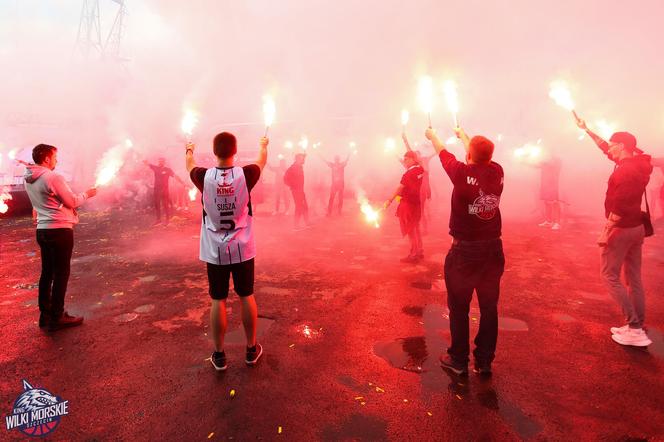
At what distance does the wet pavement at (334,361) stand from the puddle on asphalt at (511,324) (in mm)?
31

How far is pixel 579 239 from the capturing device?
352 inches

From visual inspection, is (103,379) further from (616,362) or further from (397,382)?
(616,362)

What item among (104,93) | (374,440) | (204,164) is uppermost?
(104,93)

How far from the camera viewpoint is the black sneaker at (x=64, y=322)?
4.05 m

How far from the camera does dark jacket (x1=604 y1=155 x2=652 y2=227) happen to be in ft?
11.5

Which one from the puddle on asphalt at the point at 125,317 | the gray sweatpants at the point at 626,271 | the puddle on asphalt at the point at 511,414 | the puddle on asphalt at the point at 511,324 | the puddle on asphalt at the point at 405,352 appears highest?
the gray sweatpants at the point at 626,271

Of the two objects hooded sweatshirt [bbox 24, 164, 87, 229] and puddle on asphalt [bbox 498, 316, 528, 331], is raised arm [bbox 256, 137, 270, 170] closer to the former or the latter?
hooded sweatshirt [bbox 24, 164, 87, 229]

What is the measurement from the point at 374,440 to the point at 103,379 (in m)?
2.44

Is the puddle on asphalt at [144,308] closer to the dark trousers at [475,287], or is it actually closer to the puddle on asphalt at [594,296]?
the dark trousers at [475,287]

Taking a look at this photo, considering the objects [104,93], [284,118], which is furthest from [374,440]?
[284,118]

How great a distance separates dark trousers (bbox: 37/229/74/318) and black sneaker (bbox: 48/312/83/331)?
6cm

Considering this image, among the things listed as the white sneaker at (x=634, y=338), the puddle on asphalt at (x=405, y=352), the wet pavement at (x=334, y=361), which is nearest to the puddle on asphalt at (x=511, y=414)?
the wet pavement at (x=334, y=361)

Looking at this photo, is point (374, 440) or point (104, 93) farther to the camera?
point (104, 93)

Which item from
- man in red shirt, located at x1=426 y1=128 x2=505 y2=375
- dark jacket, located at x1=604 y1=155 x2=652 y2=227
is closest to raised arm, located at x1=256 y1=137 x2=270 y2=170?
man in red shirt, located at x1=426 y1=128 x2=505 y2=375
